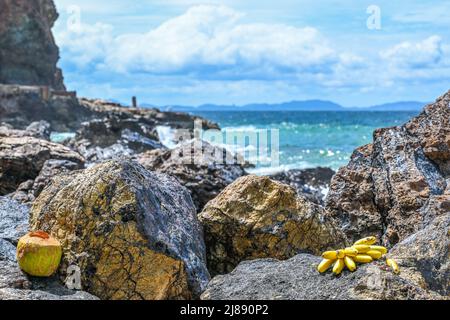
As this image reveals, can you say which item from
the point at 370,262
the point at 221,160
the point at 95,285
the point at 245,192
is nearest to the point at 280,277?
the point at 370,262

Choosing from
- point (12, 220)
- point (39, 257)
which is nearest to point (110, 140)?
point (12, 220)

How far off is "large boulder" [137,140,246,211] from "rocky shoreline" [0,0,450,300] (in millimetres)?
2313

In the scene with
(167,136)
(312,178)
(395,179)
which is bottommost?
(312,178)

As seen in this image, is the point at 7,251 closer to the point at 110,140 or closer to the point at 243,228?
the point at 243,228

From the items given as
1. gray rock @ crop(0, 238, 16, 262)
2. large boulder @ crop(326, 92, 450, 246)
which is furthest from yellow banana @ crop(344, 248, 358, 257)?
gray rock @ crop(0, 238, 16, 262)

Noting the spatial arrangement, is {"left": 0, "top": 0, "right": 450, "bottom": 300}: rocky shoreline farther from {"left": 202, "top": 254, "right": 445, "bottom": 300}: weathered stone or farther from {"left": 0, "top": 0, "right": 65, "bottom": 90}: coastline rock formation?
{"left": 0, "top": 0, "right": 65, "bottom": 90}: coastline rock formation

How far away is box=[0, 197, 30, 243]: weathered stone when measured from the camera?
220 inches

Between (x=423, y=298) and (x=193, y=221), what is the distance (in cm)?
234

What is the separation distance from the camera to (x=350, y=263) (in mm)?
4227

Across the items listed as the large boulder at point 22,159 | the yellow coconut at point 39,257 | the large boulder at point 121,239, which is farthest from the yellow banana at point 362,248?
the large boulder at point 22,159

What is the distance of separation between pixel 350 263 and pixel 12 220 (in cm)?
346

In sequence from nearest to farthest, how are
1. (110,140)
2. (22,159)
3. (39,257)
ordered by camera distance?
1. (39,257)
2. (22,159)
3. (110,140)

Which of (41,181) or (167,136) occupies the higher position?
(41,181)

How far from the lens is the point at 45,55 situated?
6894cm
